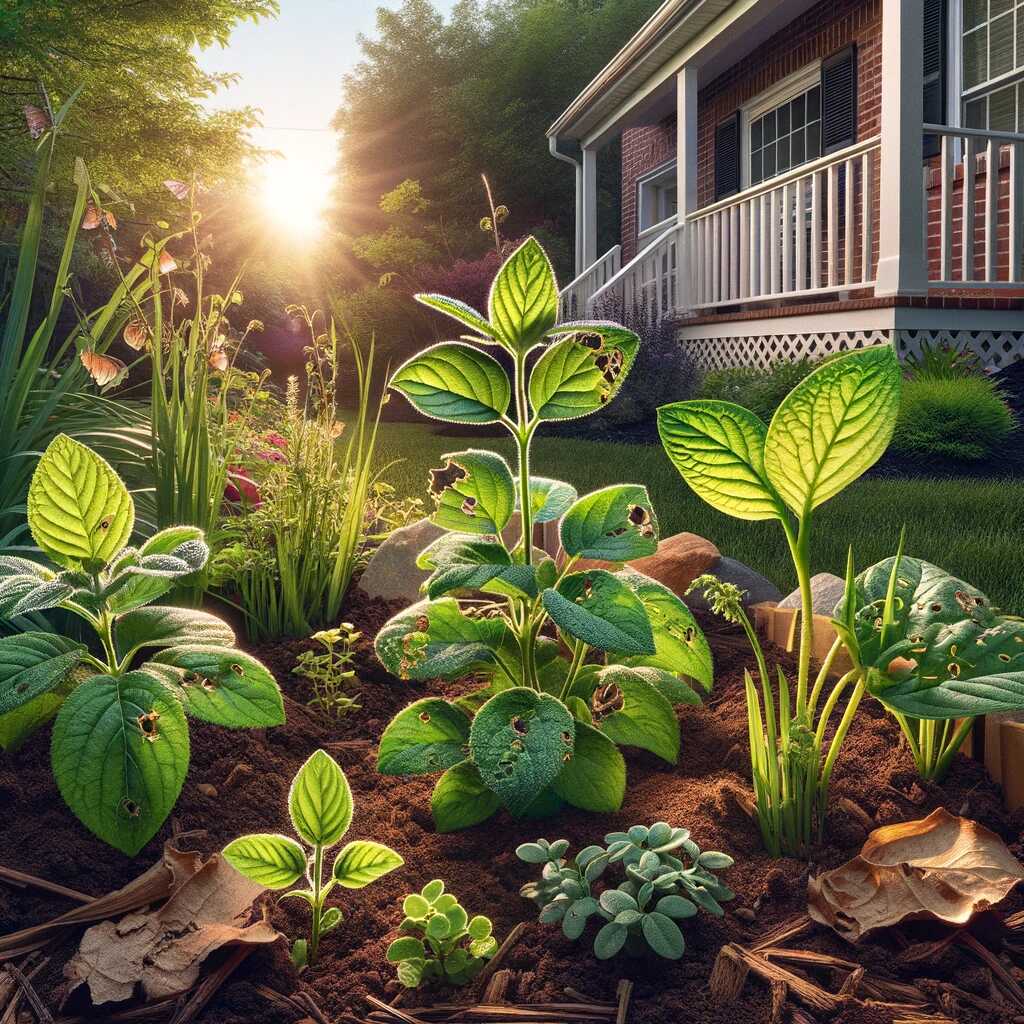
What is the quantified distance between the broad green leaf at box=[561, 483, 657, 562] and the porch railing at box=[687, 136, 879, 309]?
6518 millimetres

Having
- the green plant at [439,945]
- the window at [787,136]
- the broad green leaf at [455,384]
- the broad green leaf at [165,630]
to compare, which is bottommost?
the green plant at [439,945]

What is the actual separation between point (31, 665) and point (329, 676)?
0.68 m

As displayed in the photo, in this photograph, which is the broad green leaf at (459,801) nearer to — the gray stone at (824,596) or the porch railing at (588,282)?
the gray stone at (824,596)

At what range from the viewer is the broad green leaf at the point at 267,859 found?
118 centimetres

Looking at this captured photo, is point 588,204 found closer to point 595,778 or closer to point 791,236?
A: point 791,236

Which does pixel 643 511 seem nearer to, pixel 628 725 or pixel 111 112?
pixel 628 725

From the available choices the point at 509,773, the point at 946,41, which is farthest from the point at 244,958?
the point at 946,41

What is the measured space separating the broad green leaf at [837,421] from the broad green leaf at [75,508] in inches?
34.9

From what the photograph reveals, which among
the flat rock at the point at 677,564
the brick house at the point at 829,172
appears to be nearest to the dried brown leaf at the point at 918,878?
the flat rock at the point at 677,564

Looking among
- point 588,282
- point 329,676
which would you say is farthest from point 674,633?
point 588,282

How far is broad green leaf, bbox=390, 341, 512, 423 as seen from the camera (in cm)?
140

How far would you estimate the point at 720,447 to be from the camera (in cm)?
141

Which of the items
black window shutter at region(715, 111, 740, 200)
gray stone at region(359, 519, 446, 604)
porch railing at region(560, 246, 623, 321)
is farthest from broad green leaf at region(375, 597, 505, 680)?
black window shutter at region(715, 111, 740, 200)

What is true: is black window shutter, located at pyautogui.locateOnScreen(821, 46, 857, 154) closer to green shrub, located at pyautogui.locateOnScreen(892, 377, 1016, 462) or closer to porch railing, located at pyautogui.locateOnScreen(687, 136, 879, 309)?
porch railing, located at pyautogui.locateOnScreen(687, 136, 879, 309)
